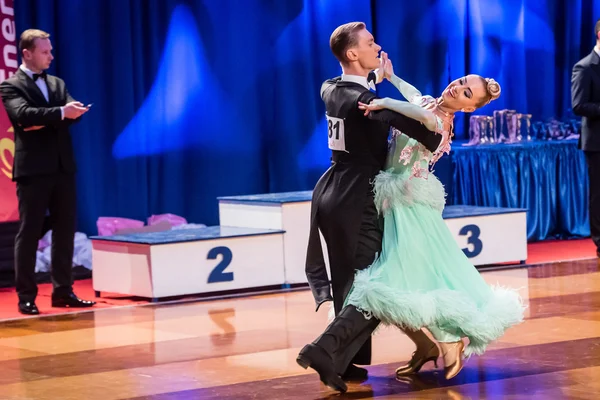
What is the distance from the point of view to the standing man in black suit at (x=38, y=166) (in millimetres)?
6645

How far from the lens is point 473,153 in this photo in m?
9.15

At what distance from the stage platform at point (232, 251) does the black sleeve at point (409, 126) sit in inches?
121

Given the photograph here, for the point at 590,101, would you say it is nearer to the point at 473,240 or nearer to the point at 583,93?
the point at 583,93

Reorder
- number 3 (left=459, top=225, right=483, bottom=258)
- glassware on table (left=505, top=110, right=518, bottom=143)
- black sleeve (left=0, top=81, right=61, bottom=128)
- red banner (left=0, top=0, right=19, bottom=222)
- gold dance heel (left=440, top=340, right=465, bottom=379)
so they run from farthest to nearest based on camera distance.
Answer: glassware on table (left=505, top=110, right=518, bottom=143)
red banner (left=0, top=0, right=19, bottom=222)
number 3 (left=459, top=225, right=483, bottom=258)
black sleeve (left=0, top=81, right=61, bottom=128)
gold dance heel (left=440, top=340, right=465, bottom=379)

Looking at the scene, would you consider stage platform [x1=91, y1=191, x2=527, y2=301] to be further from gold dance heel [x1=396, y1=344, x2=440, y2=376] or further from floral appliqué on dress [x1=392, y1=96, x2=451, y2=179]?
floral appliqué on dress [x1=392, y1=96, x2=451, y2=179]

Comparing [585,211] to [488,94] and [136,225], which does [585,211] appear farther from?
[488,94]

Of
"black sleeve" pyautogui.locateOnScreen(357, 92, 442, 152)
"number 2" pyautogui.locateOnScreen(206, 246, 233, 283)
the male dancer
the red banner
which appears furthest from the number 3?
"black sleeve" pyautogui.locateOnScreen(357, 92, 442, 152)

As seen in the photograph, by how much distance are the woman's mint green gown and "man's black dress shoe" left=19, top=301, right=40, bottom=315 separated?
3016 millimetres

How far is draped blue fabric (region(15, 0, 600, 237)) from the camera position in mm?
8602

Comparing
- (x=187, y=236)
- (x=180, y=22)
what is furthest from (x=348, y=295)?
(x=180, y=22)

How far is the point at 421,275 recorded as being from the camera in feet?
13.8

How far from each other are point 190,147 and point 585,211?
3484 mm

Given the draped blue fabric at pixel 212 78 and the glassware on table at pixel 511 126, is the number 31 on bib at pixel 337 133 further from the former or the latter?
the glassware on table at pixel 511 126

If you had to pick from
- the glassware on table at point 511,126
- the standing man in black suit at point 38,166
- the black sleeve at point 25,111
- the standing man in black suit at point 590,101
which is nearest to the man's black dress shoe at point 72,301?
the standing man in black suit at point 38,166
